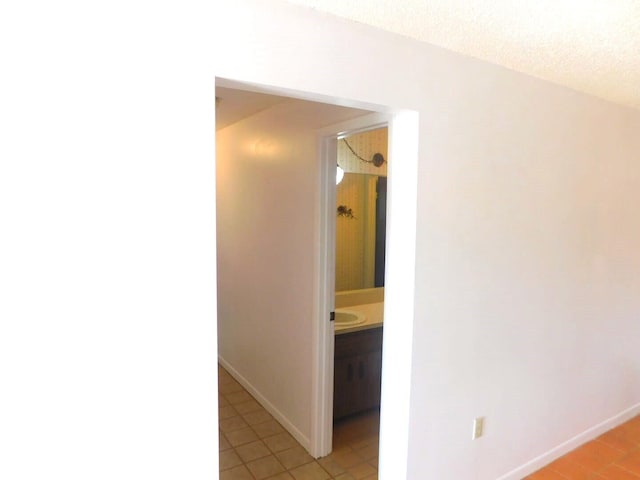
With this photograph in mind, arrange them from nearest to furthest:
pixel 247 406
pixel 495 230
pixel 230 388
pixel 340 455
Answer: pixel 495 230 < pixel 340 455 < pixel 247 406 < pixel 230 388

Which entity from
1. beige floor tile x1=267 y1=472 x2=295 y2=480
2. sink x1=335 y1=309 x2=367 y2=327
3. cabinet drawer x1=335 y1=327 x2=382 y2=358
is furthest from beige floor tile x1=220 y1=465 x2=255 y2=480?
sink x1=335 y1=309 x2=367 y2=327

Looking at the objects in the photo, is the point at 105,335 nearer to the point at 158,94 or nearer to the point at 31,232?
the point at 31,232

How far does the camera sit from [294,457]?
2541mm

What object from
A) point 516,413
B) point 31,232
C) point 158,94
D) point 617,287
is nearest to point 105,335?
point 31,232

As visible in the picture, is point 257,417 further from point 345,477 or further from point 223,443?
point 345,477

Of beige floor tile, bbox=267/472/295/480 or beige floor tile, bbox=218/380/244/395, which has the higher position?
beige floor tile, bbox=218/380/244/395

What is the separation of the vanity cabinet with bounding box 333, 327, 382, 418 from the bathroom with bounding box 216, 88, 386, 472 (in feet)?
0.96

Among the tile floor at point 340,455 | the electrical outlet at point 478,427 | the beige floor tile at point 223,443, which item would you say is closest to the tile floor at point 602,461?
the tile floor at point 340,455

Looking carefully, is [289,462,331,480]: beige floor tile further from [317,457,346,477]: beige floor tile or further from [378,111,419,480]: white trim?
[378,111,419,480]: white trim

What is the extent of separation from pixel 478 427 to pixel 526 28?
182 centimetres

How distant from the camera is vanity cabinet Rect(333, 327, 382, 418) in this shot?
2.77 m

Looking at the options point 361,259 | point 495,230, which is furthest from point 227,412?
point 495,230

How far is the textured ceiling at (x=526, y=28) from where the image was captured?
134 cm

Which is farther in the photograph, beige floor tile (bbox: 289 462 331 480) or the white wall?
beige floor tile (bbox: 289 462 331 480)
